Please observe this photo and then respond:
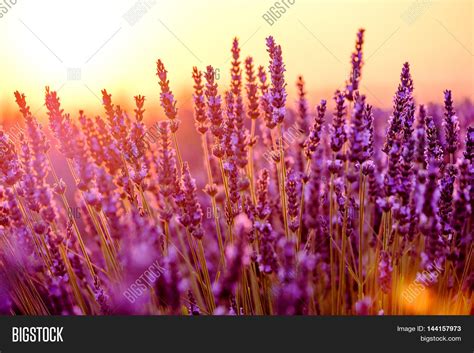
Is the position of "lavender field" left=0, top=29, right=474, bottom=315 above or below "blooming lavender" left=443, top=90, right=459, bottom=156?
below

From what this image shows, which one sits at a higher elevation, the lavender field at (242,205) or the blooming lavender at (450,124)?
the blooming lavender at (450,124)

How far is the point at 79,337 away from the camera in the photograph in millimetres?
1421

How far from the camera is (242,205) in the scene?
57.2 inches

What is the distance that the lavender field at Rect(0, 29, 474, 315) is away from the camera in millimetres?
1307

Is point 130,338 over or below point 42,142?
below

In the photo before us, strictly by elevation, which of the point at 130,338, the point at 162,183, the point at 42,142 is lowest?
the point at 130,338

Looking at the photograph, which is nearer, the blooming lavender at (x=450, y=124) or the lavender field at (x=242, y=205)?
the lavender field at (x=242, y=205)

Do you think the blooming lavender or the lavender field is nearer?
the lavender field

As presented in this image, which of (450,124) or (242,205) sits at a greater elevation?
(450,124)

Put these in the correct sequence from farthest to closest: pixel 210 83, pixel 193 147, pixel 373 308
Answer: pixel 193 147 < pixel 373 308 < pixel 210 83

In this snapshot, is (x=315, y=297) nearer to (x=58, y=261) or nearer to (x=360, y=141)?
(x=360, y=141)

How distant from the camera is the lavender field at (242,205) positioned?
1307 mm

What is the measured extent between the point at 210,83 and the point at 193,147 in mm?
1860

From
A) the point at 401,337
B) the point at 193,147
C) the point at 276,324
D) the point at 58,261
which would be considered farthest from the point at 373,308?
the point at 193,147
